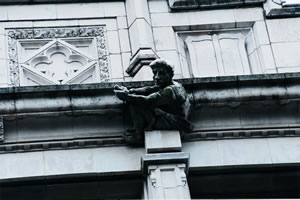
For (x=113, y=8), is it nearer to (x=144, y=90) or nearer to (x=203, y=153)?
(x=144, y=90)

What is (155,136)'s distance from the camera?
43.5ft

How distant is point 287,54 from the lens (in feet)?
48.2

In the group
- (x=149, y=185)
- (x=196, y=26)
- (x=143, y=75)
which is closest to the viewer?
(x=149, y=185)

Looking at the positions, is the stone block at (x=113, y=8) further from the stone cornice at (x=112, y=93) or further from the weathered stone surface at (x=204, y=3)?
the stone cornice at (x=112, y=93)

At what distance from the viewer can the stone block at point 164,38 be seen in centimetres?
1466

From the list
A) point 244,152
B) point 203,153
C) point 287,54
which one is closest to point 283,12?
point 287,54

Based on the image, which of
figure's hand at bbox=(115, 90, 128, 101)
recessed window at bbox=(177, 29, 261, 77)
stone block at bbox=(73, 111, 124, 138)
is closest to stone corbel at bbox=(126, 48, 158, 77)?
recessed window at bbox=(177, 29, 261, 77)

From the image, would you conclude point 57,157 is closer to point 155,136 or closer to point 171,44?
point 155,136

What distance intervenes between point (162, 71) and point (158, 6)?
2212mm

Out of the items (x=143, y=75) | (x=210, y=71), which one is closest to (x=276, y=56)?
(x=210, y=71)

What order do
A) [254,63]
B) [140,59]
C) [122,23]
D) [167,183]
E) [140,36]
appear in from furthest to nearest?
[122,23] < [254,63] < [140,36] < [140,59] < [167,183]

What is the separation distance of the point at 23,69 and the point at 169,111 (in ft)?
7.79

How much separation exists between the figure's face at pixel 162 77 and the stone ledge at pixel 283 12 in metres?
2.62

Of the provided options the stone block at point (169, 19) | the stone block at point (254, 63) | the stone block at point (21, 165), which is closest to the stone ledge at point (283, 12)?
the stone block at point (254, 63)
